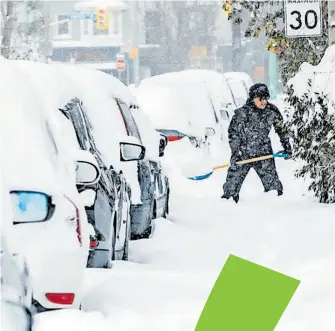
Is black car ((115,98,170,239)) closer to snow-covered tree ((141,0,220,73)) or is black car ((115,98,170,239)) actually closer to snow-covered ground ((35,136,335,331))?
snow-covered ground ((35,136,335,331))

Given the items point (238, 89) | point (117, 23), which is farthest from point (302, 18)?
point (117, 23)

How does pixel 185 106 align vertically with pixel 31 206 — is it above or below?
below

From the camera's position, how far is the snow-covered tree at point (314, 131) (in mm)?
10531

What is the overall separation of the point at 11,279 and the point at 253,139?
9505 mm

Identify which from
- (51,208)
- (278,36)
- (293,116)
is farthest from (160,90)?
→ (51,208)

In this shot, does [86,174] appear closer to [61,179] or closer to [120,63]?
[61,179]

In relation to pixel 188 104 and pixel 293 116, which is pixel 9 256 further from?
pixel 188 104

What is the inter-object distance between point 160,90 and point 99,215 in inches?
438

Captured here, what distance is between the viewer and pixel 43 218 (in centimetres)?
470

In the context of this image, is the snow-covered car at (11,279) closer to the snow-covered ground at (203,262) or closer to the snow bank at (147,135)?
the snow-covered ground at (203,262)

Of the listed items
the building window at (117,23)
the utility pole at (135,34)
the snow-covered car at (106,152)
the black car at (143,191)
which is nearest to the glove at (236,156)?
the black car at (143,191)

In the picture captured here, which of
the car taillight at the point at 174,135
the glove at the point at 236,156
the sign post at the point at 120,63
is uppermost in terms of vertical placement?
the sign post at the point at 120,63

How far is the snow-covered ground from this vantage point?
18.5 ft

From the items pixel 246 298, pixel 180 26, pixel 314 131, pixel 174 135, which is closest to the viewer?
pixel 246 298
